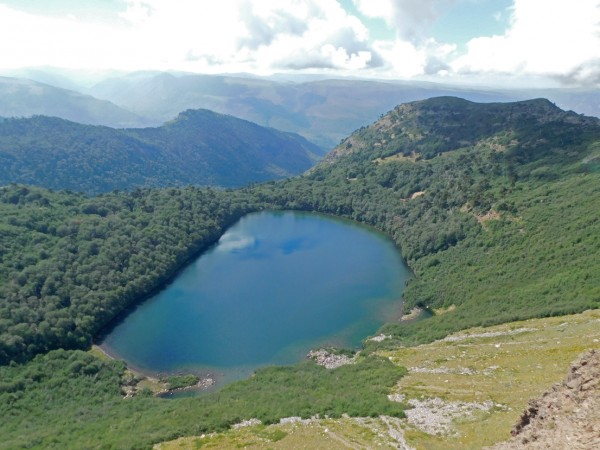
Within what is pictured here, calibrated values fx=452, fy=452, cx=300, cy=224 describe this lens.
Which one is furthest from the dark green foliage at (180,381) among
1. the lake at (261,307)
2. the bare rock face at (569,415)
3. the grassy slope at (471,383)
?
the bare rock face at (569,415)

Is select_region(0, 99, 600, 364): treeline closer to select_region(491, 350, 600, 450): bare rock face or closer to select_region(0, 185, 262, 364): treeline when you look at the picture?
select_region(0, 185, 262, 364): treeline

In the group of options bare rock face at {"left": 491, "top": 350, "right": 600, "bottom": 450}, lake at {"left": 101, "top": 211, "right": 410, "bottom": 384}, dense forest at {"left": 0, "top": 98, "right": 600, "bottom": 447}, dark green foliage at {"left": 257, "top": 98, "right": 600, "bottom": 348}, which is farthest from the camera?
lake at {"left": 101, "top": 211, "right": 410, "bottom": 384}

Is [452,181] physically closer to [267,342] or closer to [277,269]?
[277,269]

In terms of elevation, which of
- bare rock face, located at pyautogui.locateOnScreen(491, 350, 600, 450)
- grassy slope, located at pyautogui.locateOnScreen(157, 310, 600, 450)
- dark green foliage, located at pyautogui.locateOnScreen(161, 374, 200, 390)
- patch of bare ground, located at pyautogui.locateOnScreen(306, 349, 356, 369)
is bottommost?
dark green foliage, located at pyautogui.locateOnScreen(161, 374, 200, 390)

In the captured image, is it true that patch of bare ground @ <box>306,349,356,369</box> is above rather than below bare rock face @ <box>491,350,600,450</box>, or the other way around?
below

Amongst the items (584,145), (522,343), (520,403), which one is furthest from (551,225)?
(520,403)

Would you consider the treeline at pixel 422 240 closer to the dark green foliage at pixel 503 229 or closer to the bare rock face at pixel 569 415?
the dark green foliage at pixel 503 229

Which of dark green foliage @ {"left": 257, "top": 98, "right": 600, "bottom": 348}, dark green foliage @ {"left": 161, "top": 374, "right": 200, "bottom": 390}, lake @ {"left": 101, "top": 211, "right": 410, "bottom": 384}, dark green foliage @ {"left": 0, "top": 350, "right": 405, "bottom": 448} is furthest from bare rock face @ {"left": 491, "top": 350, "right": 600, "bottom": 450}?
lake @ {"left": 101, "top": 211, "right": 410, "bottom": 384}
